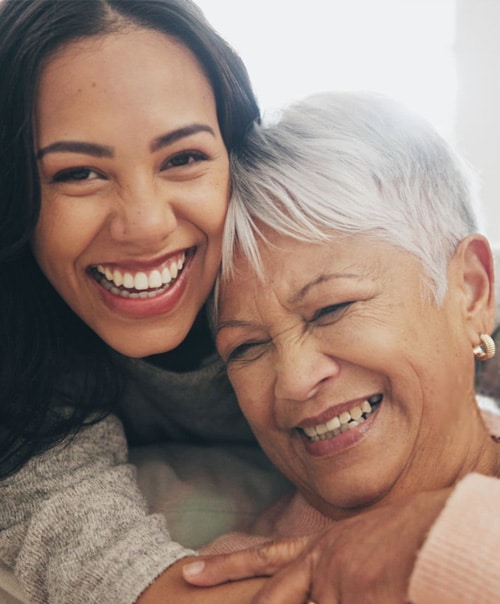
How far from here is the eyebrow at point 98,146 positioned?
1.19 metres

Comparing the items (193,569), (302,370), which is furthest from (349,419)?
(193,569)

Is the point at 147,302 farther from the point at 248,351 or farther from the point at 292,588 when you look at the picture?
the point at 292,588

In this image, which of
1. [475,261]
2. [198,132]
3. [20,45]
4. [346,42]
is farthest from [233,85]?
[346,42]

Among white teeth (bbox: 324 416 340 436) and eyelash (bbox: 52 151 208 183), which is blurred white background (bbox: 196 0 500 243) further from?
white teeth (bbox: 324 416 340 436)

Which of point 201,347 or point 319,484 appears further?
point 201,347

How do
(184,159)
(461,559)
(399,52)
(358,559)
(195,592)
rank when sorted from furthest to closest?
(399,52) < (184,159) < (195,592) < (358,559) < (461,559)

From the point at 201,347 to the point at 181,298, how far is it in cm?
32

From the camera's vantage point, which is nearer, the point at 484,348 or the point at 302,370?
the point at 302,370

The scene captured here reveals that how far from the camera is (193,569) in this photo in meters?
1.18

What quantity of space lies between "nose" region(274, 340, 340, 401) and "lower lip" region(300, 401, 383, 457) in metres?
0.08

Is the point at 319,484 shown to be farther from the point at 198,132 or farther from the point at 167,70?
the point at 167,70

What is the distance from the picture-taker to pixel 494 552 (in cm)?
83

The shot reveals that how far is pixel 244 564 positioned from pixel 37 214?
639mm

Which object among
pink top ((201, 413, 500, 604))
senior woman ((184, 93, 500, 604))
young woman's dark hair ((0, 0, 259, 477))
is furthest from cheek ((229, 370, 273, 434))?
pink top ((201, 413, 500, 604))
